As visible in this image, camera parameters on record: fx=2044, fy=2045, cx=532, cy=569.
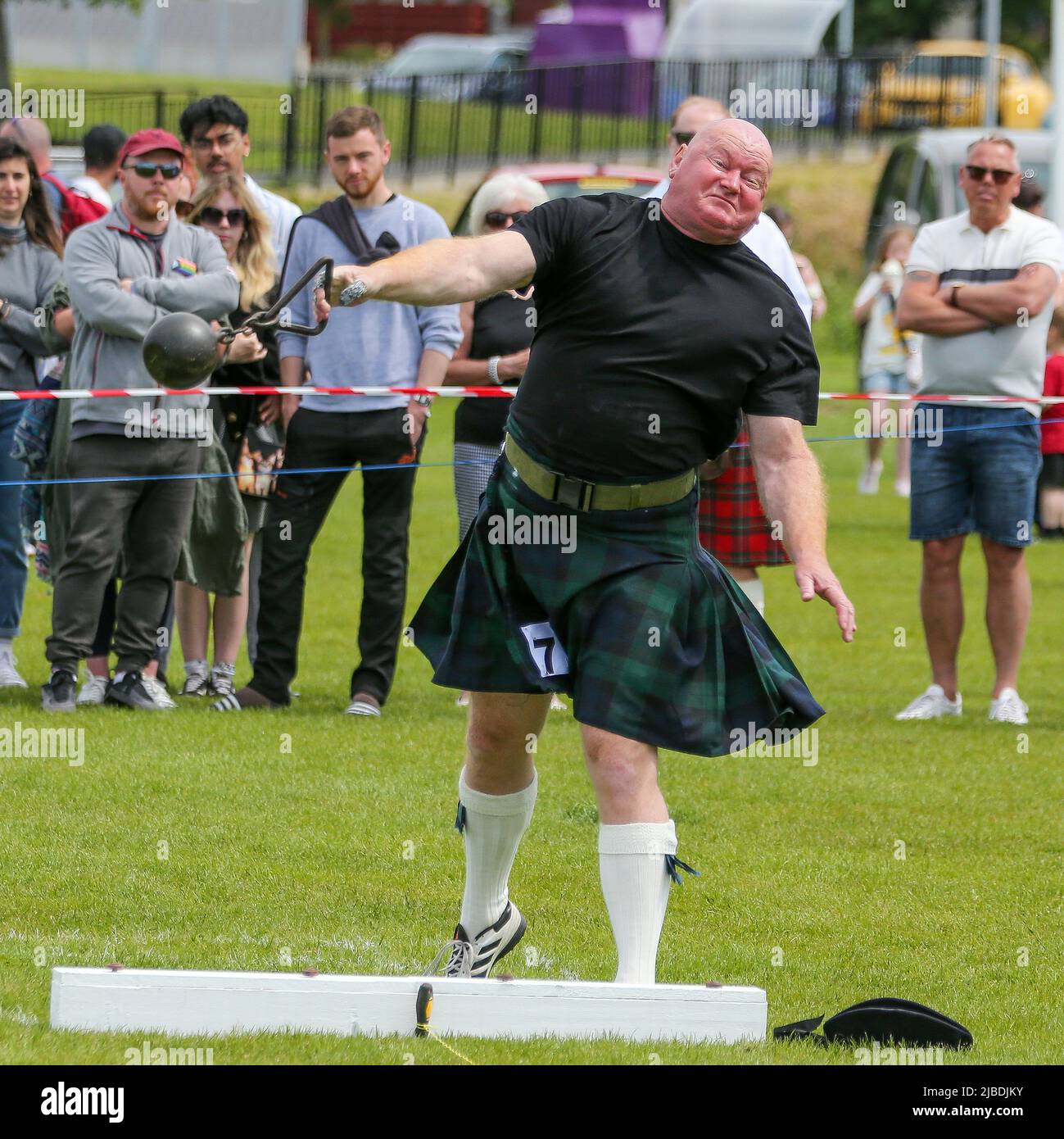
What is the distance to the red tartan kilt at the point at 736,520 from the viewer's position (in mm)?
7367

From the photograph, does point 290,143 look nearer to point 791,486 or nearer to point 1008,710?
point 1008,710

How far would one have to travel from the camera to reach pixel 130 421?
7375mm

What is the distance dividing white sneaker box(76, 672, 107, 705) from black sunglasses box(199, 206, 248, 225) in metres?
1.83

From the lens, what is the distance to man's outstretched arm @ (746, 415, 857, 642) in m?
4.34

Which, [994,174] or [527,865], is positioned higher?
[994,174]

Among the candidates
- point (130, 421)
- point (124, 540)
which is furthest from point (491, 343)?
point (124, 540)

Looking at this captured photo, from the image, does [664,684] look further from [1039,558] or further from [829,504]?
[829,504]

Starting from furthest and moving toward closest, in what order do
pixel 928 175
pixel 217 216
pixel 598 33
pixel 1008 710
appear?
1. pixel 598 33
2. pixel 928 175
3. pixel 1008 710
4. pixel 217 216

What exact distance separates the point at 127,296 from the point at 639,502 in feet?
11.3

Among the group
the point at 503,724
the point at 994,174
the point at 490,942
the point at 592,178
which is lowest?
the point at 490,942

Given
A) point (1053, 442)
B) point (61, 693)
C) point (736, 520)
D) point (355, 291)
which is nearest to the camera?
point (355, 291)

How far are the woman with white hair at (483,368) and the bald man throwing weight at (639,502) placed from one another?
3.42 m
